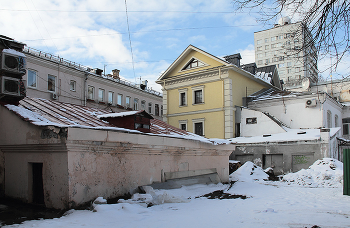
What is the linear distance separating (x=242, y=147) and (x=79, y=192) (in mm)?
15434

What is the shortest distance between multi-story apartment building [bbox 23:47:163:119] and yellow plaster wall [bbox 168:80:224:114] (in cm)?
839

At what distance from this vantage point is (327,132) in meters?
16.7

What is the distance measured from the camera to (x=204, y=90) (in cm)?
Result: 2366

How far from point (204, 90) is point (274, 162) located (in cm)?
818

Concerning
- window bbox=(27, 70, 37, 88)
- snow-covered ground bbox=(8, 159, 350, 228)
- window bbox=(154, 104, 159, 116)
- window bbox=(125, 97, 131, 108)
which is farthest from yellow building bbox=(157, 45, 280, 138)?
snow-covered ground bbox=(8, 159, 350, 228)

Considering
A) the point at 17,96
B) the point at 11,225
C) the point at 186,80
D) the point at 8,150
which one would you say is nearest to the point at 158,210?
the point at 11,225

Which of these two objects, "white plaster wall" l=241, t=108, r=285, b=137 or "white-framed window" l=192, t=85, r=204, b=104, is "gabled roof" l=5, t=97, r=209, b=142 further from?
"white-framed window" l=192, t=85, r=204, b=104

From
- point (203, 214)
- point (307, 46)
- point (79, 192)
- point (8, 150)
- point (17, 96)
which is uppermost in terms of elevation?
point (307, 46)

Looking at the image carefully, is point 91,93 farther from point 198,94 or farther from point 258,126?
point 258,126

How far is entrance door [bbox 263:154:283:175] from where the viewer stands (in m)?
18.4

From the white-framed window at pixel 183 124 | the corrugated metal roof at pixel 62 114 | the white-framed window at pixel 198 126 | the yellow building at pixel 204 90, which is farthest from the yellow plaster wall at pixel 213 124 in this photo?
the corrugated metal roof at pixel 62 114

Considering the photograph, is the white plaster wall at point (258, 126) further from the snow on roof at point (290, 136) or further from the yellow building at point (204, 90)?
the yellow building at point (204, 90)

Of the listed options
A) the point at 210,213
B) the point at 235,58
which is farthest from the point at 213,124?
the point at 210,213

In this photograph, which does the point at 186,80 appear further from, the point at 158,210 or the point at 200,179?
the point at 158,210
